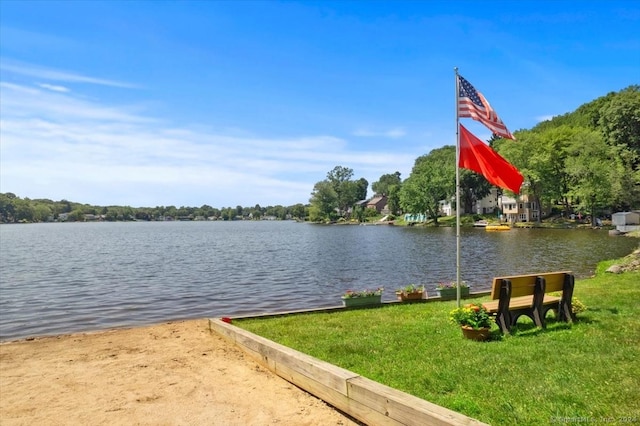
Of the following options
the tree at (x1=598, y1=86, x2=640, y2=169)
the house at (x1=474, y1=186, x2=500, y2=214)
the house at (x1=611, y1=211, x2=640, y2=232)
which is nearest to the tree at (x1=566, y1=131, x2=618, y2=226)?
the tree at (x1=598, y1=86, x2=640, y2=169)

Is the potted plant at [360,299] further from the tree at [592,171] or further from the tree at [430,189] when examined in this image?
the tree at [430,189]

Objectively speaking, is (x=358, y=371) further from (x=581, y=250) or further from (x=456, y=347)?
(x=581, y=250)

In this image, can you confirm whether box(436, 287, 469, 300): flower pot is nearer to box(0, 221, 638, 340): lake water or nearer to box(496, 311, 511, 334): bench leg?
box(0, 221, 638, 340): lake water

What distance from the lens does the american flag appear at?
968 cm

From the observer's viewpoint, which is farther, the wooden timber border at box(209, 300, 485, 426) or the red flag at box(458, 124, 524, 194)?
the red flag at box(458, 124, 524, 194)

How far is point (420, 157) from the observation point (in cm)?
15838

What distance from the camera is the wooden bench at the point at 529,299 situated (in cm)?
834

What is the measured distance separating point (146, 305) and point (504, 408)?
58.9 ft

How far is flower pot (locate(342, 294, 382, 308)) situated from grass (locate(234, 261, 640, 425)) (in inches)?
101

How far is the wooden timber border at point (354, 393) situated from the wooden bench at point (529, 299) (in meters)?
3.81

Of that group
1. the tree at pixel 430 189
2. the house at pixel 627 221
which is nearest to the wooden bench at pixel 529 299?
the house at pixel 627 221

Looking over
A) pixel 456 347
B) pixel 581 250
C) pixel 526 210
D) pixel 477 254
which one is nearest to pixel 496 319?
pixel 456 347

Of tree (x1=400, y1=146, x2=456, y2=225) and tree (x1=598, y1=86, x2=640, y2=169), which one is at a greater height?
tree (x1=598, y1=86, x2=640, y2=169)

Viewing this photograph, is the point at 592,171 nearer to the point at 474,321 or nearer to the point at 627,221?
the point at 627,221
